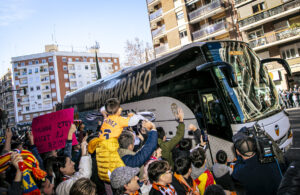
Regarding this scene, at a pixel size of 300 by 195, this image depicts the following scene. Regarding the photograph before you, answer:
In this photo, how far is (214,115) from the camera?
5.10 meters

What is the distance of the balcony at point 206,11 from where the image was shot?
24.0m

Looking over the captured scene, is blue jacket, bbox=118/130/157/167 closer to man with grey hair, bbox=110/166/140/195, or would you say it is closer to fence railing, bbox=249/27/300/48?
man with grey hair, bbox=110/166/140/195

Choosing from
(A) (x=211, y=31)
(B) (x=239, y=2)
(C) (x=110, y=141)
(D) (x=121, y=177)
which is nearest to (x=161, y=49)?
(A) (x=211, y=31)

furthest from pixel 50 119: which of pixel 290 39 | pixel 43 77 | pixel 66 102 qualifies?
pixel 43 77

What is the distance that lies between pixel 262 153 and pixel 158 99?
4512 mm

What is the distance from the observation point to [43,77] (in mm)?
57688

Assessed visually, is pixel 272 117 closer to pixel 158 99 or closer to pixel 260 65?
pixel 260 65

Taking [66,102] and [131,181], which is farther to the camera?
[66,102]

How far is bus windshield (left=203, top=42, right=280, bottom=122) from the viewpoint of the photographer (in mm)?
4863

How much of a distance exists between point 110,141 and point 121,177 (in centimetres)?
70

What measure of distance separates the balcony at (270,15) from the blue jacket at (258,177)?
2332 centimetres

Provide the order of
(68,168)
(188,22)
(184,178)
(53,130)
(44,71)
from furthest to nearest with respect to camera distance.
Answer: (44,71), (188,22), (53,130), (68,168), (184,178)

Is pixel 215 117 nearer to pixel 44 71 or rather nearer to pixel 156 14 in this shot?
pixel 156 14

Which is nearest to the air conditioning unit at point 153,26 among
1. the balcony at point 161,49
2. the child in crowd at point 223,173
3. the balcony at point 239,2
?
the balcony at point 161,49
